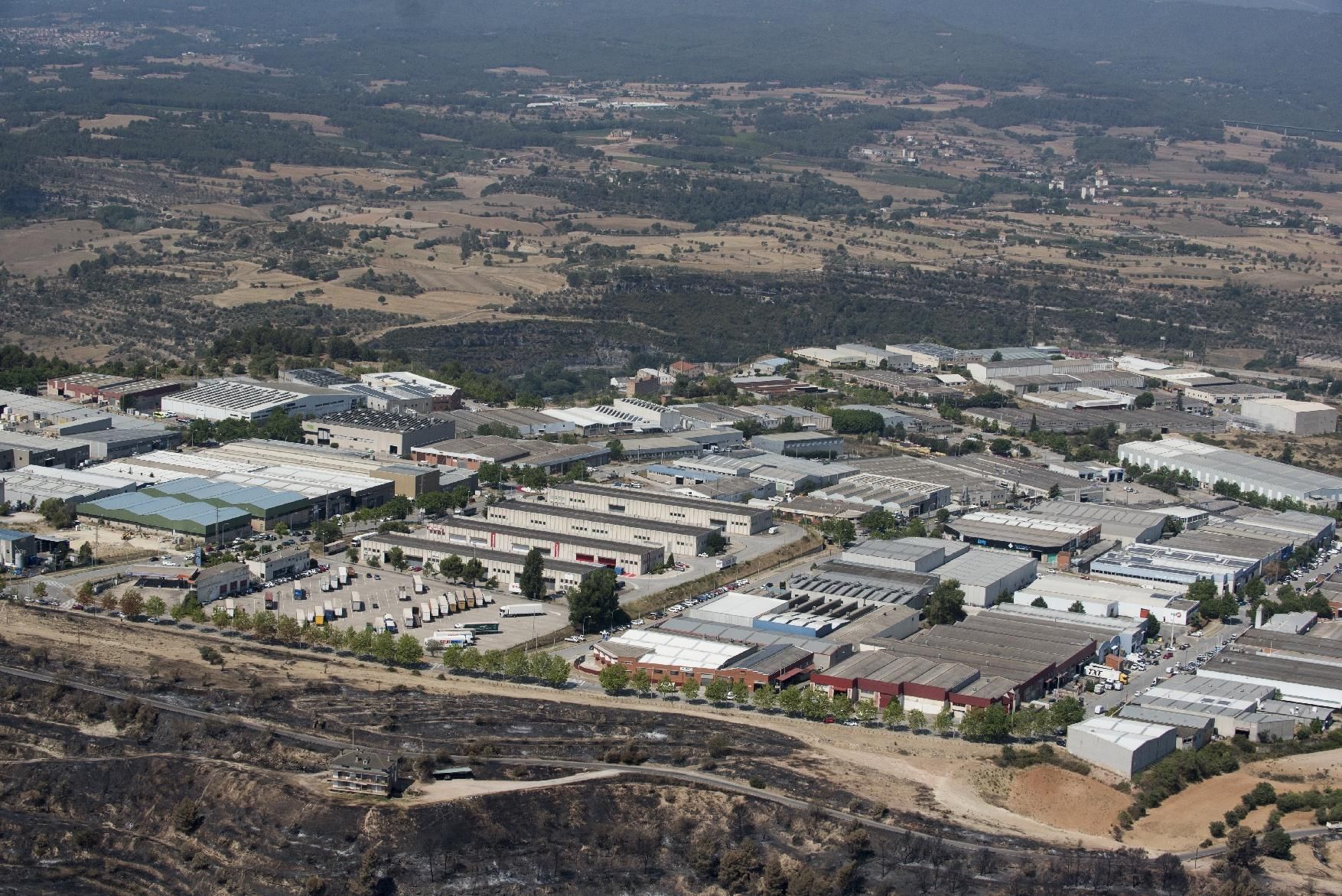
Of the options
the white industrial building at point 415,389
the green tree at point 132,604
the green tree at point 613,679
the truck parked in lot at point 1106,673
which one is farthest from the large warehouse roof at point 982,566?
the white industrial building at point 415,389

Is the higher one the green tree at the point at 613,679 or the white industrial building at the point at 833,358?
the green tree at the point at 613,679

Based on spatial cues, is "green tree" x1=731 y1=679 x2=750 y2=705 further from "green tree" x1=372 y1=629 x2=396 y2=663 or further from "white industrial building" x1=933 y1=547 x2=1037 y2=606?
"white industrial building" x1=933 y1=547 x2=1037 y2=606

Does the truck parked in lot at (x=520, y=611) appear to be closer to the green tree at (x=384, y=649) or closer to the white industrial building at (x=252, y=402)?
the green tree at (x=384, y=649)

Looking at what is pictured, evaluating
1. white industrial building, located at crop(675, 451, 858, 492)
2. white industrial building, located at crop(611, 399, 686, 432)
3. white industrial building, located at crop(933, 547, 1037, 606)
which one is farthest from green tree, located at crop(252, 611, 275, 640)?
white industrial building, located at crop(611, 399, 686, 432)

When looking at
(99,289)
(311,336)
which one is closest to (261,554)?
(311,336)

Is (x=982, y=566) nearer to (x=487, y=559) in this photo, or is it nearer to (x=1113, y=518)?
(x=1113, y=518)

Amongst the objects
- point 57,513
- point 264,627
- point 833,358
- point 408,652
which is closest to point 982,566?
point 408,652
